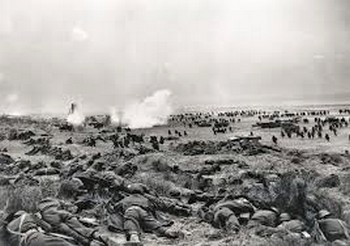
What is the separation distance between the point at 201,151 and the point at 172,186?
26.7ft

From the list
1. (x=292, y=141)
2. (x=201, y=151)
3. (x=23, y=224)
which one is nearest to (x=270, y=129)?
(x=292, y=141)

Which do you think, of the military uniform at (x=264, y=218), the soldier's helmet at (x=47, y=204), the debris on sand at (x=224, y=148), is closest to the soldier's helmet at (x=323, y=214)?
the military uniform at (x=264, y=218)

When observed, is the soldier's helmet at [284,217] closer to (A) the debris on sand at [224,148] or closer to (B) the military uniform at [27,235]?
(B) the military uniform at [27,235]

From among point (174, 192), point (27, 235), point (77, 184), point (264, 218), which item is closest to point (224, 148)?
point (174, 192)

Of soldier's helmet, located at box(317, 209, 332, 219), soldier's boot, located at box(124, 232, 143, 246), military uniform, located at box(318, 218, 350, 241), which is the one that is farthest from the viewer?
soldier's helmet, located at box(317, 209, 332, 219)

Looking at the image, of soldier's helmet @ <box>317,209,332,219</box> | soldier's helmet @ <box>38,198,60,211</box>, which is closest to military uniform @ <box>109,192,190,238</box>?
soldier's helmet @ <box>38,198,60,211</box>

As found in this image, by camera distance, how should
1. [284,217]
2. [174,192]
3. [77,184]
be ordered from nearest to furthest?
[284,217] → [77,184] → [174,192]

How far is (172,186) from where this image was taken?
33.9ft

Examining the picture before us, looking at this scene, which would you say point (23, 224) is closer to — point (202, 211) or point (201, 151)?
point (202, 211)

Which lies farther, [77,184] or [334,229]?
[77,184]

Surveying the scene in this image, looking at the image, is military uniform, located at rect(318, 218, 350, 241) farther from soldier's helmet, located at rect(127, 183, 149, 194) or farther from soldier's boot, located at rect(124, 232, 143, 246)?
soldier's helmet, located at rect(127, 183, 149, 194)

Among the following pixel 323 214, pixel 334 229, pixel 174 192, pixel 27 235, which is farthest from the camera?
pixel 174 192

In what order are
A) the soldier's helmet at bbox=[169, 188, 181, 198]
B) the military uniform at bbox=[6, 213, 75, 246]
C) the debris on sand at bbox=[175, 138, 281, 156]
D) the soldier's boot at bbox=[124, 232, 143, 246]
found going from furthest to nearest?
the debris on sand at bbox=[175, 138, 281, 156] → the soldier's helmet at bbox=[169, 188, 181, 198] → the soldier's boot at bbox=[124, 232, 143, 246] → the military uniform at bbox=[6, 213, 75, 246]

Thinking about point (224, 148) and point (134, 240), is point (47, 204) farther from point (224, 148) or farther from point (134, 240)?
point (224, 148)
